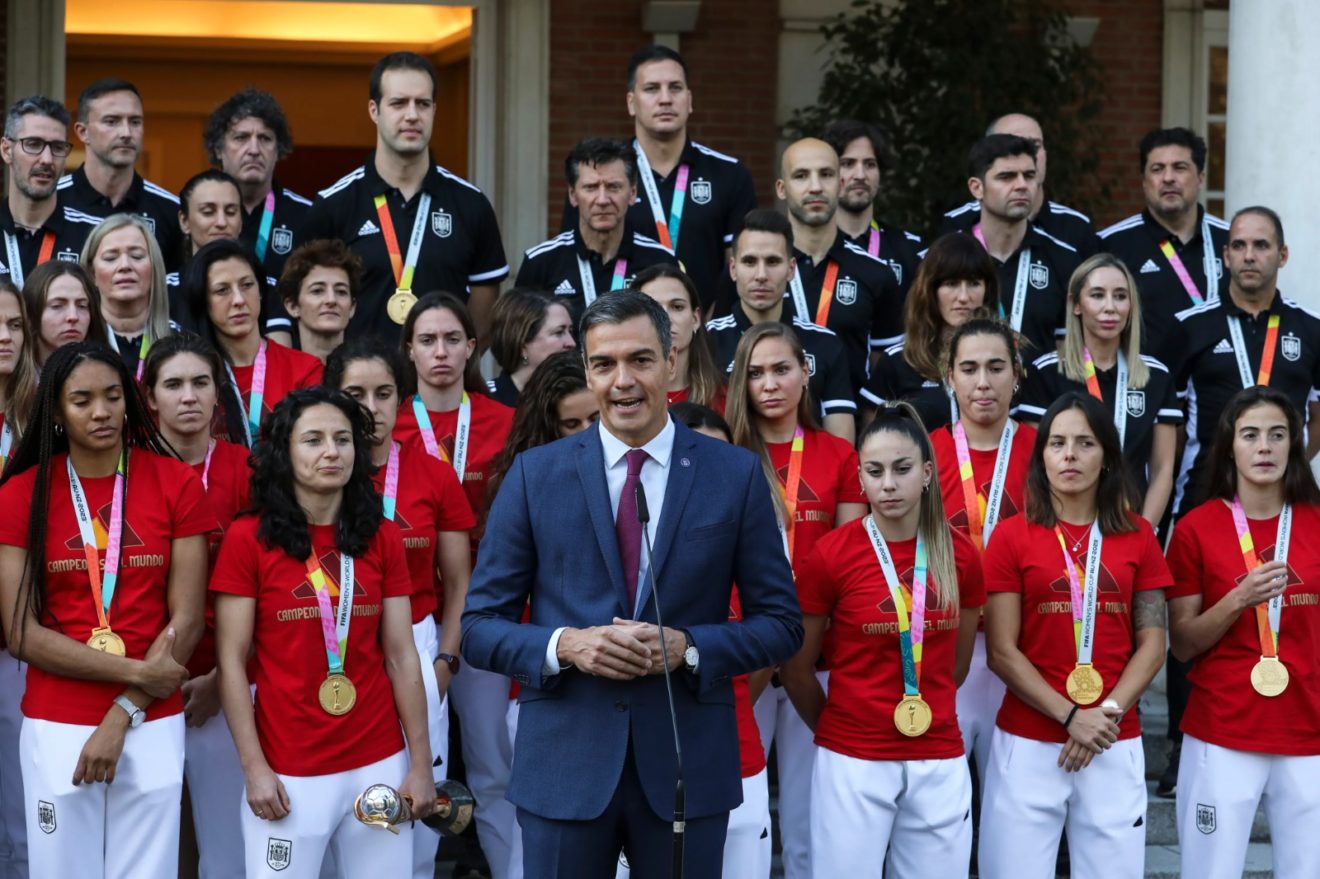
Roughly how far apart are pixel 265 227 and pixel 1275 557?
4.15m

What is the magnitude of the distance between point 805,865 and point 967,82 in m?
5.56

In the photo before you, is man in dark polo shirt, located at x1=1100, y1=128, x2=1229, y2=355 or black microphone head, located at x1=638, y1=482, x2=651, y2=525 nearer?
black microphone head, located at x1=638, y1=482, x2=651, y2=525

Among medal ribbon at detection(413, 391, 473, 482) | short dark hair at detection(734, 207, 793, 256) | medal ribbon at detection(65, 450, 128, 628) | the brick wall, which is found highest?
the brick wall

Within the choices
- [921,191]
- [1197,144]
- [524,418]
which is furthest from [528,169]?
[524,418]

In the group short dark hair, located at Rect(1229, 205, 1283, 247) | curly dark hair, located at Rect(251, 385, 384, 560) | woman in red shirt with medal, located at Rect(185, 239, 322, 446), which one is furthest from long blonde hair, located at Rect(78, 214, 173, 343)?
short dark hair, located at Rect(1229, 205, 1283, 247)

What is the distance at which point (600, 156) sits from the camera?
7188mm

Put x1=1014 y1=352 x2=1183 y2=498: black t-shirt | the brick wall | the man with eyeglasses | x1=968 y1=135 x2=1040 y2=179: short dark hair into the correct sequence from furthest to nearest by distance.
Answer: the brick wall
x1=968 y1=135 x2=1040 y2=179: short dark hair
the man with eyeglasses
x1=1014 y1=352 x2=1183 y2=498: black t-shirt

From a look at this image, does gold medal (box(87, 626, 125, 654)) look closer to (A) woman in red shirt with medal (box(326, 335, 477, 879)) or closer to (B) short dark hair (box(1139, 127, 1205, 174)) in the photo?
(A) woman in red shirt with medal (box(326, 335, 477, 879))

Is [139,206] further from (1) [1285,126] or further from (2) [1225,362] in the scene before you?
(1) [1285,126]

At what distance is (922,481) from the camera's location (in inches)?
224

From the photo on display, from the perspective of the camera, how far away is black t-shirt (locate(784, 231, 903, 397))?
7328 mm

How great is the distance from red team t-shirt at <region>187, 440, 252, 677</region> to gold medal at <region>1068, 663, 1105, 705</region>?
8.68 ft

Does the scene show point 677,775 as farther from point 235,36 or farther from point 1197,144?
point 235,36

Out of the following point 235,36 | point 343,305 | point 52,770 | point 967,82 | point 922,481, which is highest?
point 235,36
